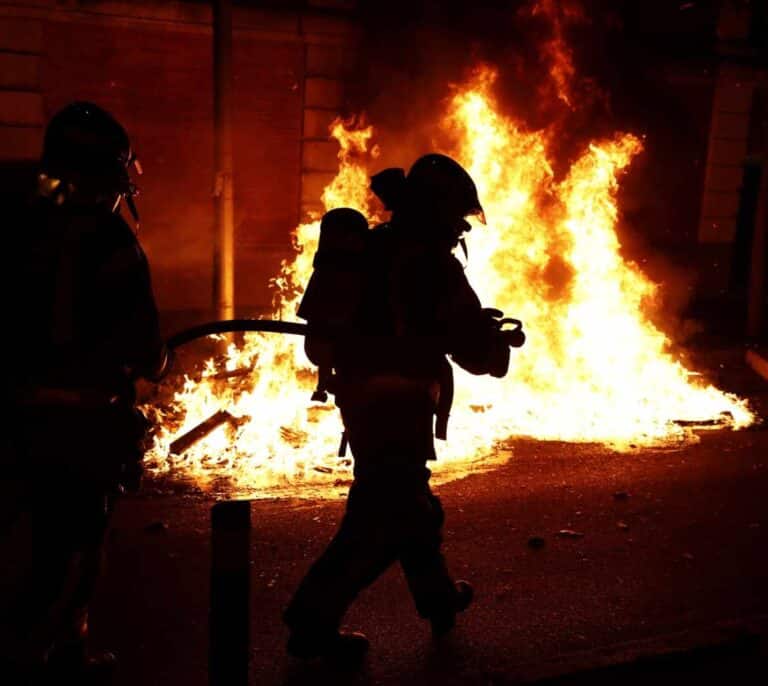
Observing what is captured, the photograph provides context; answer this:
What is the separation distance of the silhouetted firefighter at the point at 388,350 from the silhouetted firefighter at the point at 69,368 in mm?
734

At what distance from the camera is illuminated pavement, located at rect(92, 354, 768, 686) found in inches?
141

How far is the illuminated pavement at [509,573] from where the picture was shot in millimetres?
3586

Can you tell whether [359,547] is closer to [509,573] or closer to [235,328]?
[235,328]

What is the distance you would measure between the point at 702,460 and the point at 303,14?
707cm

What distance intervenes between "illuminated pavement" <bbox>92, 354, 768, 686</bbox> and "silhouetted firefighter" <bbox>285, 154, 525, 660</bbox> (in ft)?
1.62

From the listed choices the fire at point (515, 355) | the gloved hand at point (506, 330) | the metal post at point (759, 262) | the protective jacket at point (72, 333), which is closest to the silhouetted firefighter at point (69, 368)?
the protective jacket at point (72, 333)

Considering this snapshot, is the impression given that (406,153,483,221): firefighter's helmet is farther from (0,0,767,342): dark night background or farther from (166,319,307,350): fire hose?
(0,0,767,342): dark night background

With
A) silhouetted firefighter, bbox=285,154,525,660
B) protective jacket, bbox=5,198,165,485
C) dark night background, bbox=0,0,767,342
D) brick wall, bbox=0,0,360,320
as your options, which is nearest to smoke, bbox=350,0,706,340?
dark night background, bbox=0,0,767,342

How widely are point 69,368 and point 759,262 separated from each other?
32.8ft

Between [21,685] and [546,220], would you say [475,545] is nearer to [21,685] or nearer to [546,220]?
[21,685]

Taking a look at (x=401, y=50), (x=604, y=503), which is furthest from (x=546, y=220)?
(x=604, y=503)

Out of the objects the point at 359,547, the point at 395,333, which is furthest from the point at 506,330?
the point at 359,547

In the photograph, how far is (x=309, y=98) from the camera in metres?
10.4

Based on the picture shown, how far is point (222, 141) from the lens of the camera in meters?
7.88
